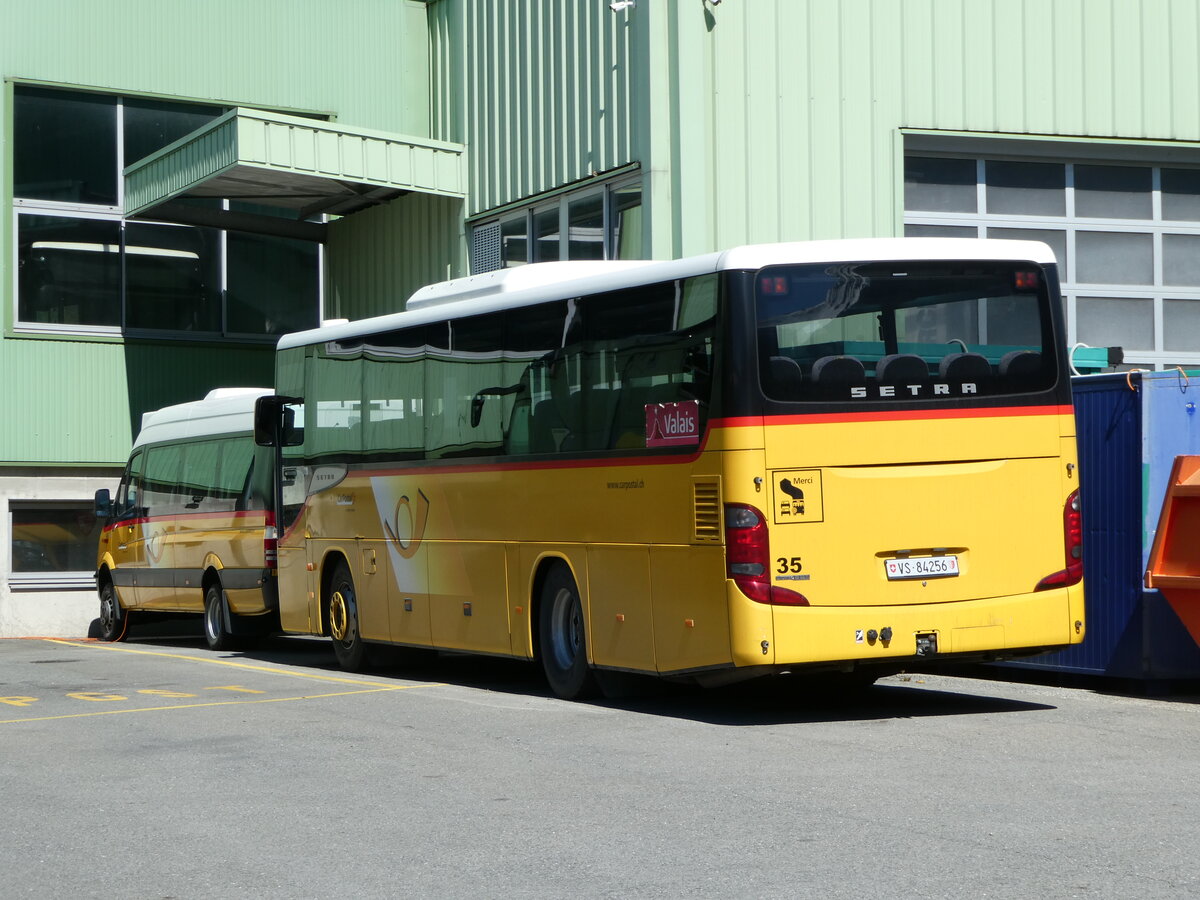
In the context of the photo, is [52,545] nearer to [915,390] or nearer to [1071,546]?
[915,390]

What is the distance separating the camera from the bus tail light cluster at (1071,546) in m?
11.3

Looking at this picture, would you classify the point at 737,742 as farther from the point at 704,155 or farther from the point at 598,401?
the point at 704,155

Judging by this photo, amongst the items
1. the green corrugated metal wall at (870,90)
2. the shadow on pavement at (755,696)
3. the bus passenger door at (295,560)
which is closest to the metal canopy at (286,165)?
the green corrugated metal wall at (870,90)

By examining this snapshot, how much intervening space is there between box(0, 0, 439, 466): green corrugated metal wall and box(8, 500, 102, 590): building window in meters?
0.81

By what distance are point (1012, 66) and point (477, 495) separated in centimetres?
983

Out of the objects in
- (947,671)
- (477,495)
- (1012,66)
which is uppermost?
(1012,66)

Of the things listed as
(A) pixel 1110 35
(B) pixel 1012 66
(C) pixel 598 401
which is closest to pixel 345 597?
(C) pixel 598 401

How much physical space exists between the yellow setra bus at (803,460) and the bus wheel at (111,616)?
39.2 feet

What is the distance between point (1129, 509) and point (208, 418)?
11.5 metres

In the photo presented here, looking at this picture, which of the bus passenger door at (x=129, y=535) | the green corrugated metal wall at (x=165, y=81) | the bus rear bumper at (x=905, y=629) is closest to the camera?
the bus rear bumper at (x=905, y=629)

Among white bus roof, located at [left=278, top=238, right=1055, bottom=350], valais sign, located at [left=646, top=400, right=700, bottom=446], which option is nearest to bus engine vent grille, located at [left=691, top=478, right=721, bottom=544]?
valais sign, located at [left=646, top=400, right=700, bottom=446]

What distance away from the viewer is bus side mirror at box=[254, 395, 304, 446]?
56.6ft

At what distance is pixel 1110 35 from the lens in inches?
812

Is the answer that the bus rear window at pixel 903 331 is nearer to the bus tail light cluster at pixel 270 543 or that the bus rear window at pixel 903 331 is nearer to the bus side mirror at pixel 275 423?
the bus side mirror at pixel 275 423
